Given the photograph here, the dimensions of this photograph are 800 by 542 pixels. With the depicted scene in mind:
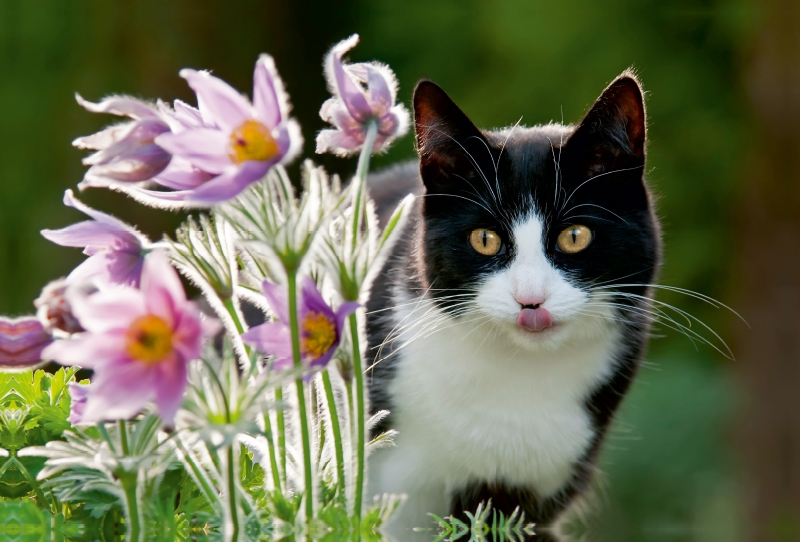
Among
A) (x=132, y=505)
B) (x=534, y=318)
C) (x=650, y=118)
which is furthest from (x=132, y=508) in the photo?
(x=650, y=118)

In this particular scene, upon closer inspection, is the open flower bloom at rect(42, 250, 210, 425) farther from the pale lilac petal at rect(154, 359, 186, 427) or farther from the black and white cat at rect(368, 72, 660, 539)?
the black and white cat at rect(368, 72, 660, 539)

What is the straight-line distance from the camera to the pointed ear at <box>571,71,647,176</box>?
103 cm

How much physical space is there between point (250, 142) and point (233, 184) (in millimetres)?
44

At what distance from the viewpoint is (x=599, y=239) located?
1.09 metres

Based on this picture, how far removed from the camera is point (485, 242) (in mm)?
1102

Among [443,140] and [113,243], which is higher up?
[443,140]

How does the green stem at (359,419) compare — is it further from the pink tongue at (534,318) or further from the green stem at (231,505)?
the pink tongue at (534,318)

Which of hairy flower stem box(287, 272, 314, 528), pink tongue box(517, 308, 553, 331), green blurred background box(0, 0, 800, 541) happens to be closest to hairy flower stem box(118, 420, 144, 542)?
hairy flower stem box(287, 272, 314, 528)

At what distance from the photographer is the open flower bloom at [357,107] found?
1.98 feet

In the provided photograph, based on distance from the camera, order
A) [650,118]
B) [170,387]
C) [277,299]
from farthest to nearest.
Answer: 1. [650,118]
2. [277,299]
3. [170,387]

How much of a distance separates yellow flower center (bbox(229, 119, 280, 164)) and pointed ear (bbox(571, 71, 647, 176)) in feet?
1.99

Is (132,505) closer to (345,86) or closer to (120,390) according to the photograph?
(120,390)

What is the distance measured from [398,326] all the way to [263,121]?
0.70 meters

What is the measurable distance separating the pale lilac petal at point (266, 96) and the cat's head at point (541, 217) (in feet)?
1.77
